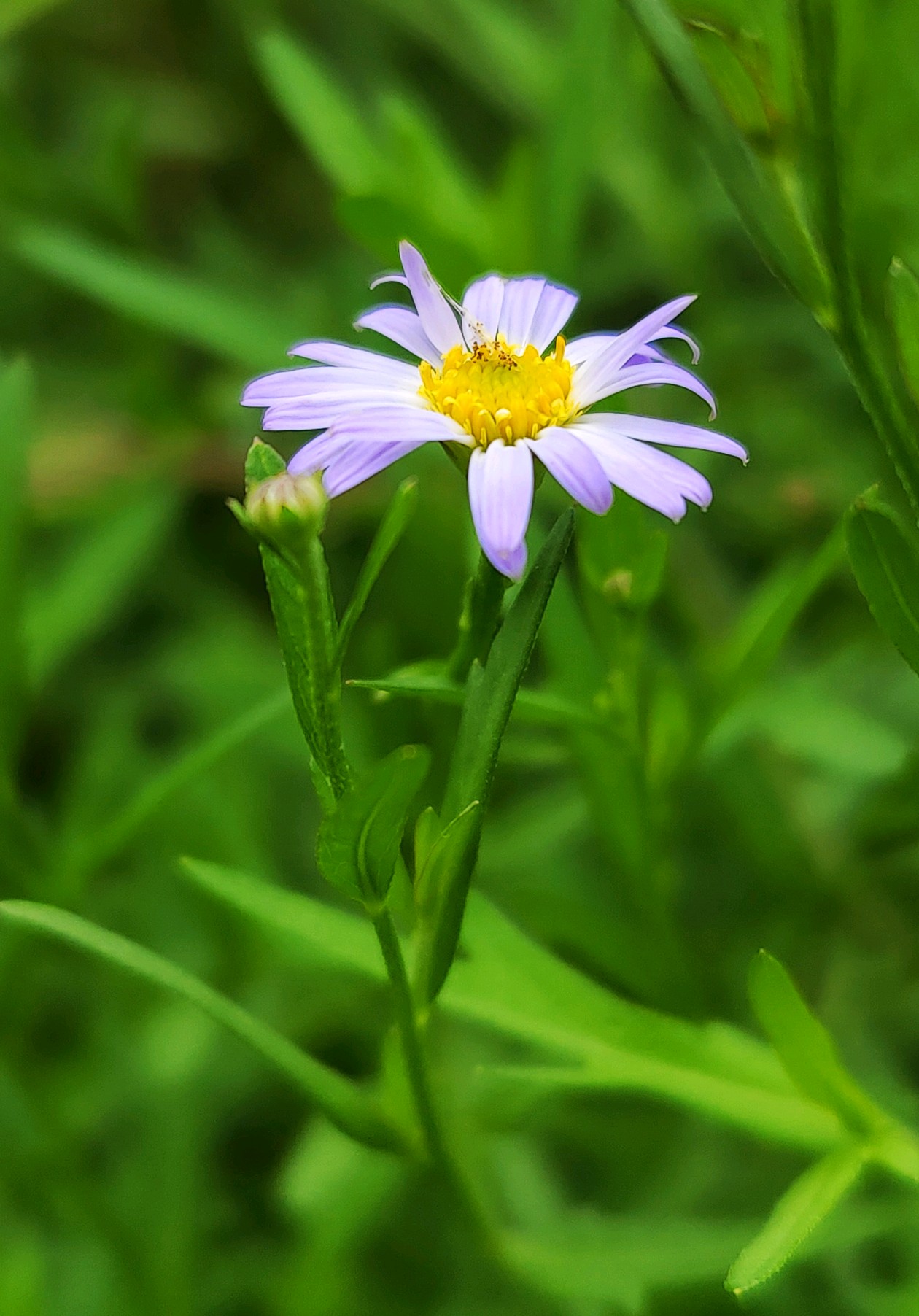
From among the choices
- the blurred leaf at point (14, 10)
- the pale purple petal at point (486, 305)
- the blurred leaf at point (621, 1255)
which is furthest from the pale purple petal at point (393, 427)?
the blurred leaf at point (14, 10)

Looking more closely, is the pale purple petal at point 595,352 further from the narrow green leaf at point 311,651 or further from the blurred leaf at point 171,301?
A: the blurred leaf at point 171,301

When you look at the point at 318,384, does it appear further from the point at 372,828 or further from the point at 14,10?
the point at 14,10

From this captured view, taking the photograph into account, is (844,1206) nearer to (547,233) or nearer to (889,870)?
(889,870)

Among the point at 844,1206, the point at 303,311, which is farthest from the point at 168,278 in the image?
the point at 844,1206

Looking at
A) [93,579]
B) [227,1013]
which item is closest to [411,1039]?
[227,1013]

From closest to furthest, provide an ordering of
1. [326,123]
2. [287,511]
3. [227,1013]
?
[287,511], [227,1013], [326,123]

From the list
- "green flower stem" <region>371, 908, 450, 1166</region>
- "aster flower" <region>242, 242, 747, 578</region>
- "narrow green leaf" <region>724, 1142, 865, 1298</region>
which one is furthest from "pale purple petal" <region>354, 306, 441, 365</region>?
"narrow green leaf" <region>724, 1142, 865, 1298</region>
